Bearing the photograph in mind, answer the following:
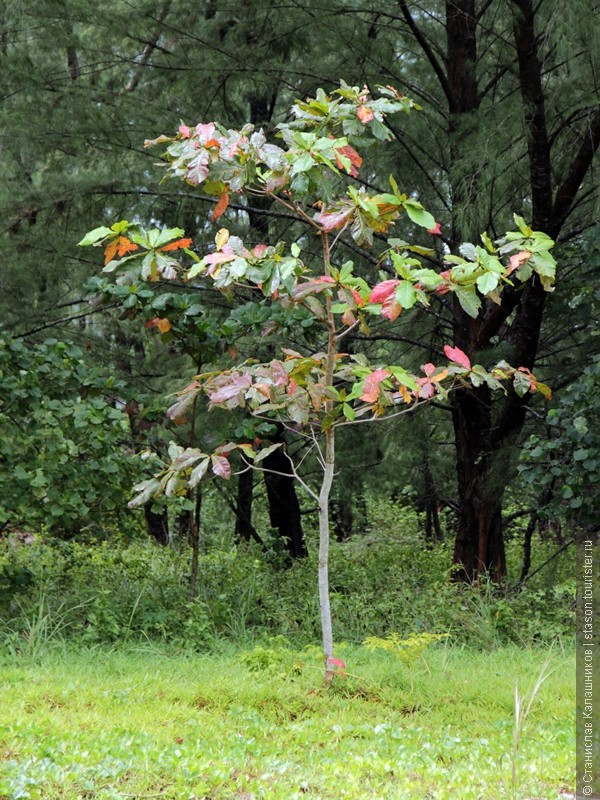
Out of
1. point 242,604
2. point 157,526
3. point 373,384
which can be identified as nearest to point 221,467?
point 373,384

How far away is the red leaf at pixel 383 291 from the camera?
357cm

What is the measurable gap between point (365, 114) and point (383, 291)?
33.2 inches

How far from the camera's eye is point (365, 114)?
3855 mm

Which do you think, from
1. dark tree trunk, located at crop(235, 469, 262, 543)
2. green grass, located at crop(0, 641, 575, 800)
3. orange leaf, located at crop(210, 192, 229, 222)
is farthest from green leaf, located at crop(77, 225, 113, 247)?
dark tree trunk, located at crop(235, 469, 262, 543)

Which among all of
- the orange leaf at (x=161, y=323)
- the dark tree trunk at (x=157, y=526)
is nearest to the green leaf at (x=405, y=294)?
the orange leaf at (x=161, y=323)

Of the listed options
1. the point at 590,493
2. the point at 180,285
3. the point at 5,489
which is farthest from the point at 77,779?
the point at 180,285

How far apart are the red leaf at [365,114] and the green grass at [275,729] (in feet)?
8.21

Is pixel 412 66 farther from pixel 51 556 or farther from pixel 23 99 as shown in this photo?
pixel 51 556

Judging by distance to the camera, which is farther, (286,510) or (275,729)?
(286,510)

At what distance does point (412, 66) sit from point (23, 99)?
306 cm

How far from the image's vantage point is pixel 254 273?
3668 mm

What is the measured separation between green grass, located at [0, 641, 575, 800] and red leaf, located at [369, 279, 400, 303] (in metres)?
1.68

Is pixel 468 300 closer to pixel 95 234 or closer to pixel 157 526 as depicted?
pixel 95 234

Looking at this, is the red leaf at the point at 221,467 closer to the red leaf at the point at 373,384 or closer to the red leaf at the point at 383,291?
the red leaf at the point at 373,384
